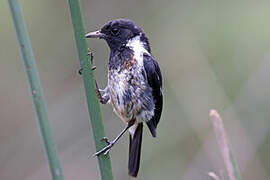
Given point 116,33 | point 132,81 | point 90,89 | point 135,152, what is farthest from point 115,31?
point 90,89

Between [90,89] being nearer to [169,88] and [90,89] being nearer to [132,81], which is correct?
[132,81]

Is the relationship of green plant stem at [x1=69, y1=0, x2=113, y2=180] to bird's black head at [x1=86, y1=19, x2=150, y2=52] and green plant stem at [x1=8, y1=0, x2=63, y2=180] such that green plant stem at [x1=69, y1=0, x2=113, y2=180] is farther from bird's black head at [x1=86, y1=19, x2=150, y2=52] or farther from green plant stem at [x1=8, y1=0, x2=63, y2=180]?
bird's black head at [x1=86, y1=19, x2=150, y2=52]

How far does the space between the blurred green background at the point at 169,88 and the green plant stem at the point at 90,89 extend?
2216 mm

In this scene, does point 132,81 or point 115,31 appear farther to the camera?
point 115,31

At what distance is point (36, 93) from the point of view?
189 centimetres

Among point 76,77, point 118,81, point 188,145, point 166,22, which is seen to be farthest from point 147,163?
point 118,81

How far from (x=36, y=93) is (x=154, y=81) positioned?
1.59 metres

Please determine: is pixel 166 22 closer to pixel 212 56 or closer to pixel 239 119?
pixel 212 56

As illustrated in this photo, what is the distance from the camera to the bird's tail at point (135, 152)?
3422 mm

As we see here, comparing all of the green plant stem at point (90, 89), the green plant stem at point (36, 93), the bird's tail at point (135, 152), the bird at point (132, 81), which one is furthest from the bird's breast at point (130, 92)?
the green plant stem at point (36, 93)

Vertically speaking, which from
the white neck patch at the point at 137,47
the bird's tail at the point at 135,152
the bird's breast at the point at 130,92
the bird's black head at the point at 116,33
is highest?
the bird's black head at the point at 116,33

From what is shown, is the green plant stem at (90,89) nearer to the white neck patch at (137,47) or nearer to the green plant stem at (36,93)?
the green plant stem at (36,93)

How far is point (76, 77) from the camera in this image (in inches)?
196

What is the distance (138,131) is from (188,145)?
1448mm
